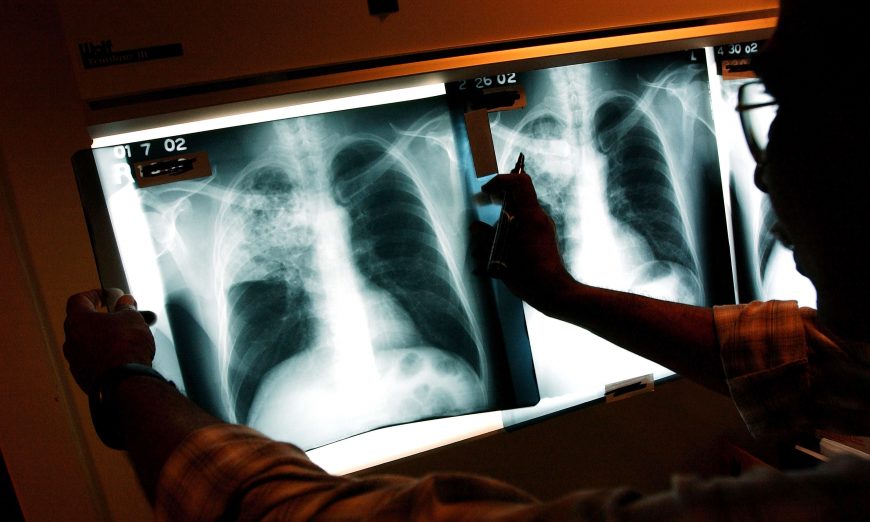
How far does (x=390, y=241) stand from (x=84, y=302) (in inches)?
18.7

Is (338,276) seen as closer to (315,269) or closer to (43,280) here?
(315,269)

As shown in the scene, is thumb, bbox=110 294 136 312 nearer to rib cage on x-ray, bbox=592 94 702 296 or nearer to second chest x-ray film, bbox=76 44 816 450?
second chest x-ray film, bbox=76 44 816 450

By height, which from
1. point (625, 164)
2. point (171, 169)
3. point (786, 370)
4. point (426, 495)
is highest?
point (171, 169)

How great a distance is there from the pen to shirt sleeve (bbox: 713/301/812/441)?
1.29 feet

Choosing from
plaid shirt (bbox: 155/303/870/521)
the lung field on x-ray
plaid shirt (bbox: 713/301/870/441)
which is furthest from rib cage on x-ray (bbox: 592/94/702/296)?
plaid shirt (bbox: 155/303/870/521)

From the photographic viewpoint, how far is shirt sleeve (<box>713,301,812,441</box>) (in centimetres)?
83

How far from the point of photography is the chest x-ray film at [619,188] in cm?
102

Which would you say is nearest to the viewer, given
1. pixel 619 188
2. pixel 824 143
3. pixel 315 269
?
pixel 824 143

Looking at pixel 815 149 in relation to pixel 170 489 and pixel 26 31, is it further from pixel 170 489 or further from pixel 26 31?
pixel 26 31

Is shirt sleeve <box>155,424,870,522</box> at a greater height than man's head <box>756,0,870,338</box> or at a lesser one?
lesser

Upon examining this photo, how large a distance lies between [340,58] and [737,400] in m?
0.87

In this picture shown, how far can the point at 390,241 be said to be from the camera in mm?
933

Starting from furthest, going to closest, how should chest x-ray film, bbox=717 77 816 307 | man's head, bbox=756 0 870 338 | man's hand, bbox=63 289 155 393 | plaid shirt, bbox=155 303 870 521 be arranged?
chest x-ray film, bbox=717 77 816 307 < man's hand, bbox=63 289 155 393 < man's head, bbox=756 0 870 338 < plaid shirt, bbox=155 303 870 521

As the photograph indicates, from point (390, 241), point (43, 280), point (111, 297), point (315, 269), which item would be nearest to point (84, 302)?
point (111, 297)
